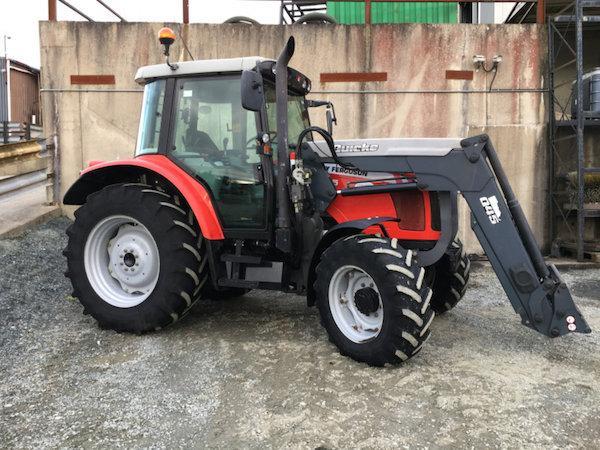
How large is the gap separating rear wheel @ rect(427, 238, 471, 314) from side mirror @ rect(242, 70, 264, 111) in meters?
2.01

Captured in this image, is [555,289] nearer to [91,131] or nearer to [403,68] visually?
[403,68]

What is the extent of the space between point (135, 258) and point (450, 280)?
105 inches

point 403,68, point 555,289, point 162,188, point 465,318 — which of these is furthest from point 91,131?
point 555,289

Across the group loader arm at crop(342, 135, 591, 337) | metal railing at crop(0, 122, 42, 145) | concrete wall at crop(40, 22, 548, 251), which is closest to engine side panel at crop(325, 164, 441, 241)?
loader arm at crop(342, 135, 591, 337)

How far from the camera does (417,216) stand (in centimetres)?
394

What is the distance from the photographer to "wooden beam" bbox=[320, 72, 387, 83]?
7.97m

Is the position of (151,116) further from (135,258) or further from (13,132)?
(13,132)

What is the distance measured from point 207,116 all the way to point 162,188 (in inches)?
30.1

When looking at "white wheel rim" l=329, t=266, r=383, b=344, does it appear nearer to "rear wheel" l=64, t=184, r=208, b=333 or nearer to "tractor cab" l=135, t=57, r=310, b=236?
"tractor cab" l=135, t=57, r=310, b=236

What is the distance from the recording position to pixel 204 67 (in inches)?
167

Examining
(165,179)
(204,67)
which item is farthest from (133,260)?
(204,67)

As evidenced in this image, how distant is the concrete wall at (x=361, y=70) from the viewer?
25.9ft

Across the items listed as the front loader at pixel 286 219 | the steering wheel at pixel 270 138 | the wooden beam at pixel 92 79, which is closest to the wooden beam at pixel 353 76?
the wooden beam at pixel 92 79

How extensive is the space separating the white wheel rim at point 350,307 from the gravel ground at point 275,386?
0.71 feet
